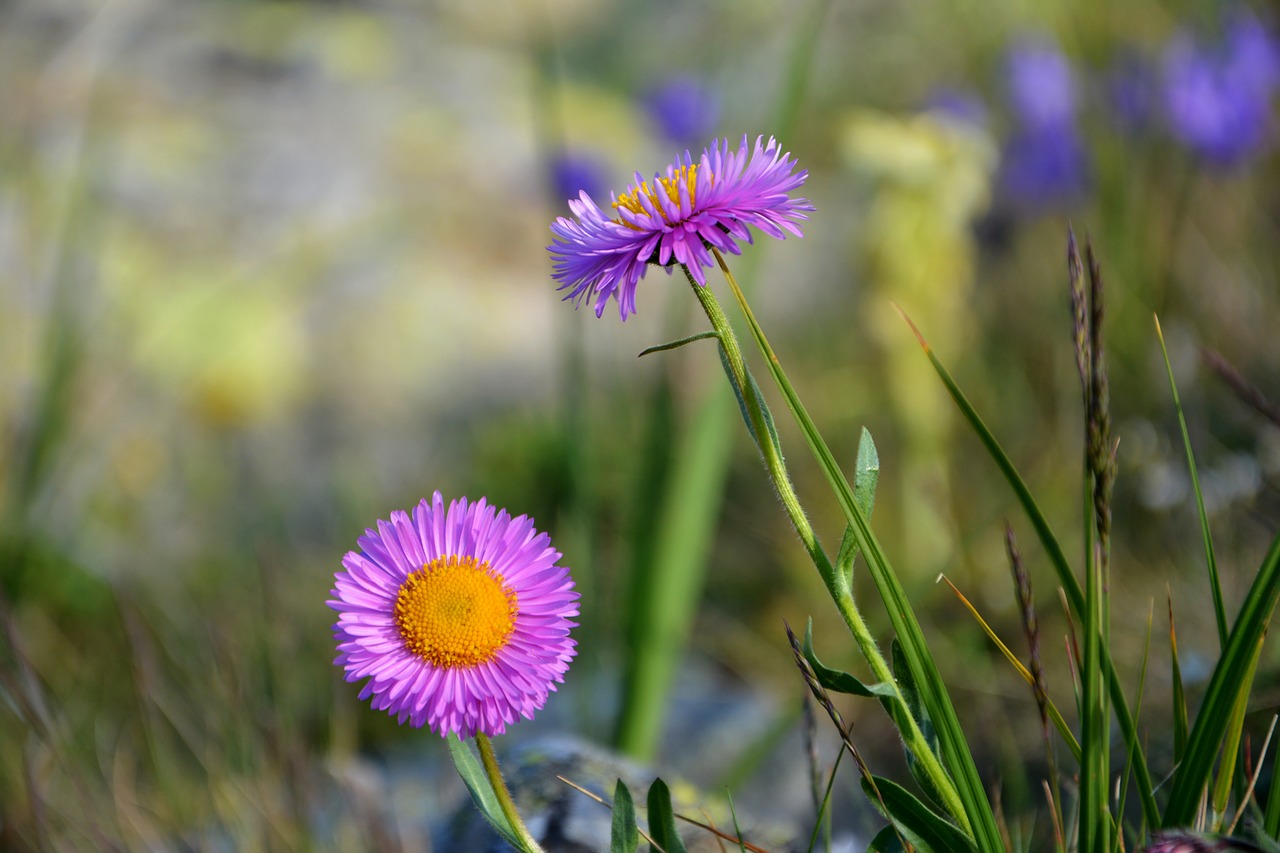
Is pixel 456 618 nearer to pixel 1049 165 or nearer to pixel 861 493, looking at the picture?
pixel 861 493

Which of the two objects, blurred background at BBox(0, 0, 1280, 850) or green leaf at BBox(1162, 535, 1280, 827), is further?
blurred background at BBox(0, 0, 1280, 850)

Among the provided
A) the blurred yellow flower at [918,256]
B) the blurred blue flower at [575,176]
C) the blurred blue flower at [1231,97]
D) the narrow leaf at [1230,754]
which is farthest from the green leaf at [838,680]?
the blurred blue flower at [1231,97]

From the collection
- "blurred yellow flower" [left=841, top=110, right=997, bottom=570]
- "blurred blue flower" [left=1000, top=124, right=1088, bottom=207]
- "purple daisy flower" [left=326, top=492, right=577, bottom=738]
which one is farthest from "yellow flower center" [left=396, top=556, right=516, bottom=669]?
"blurred blue flower" [left=1000, top=124, right=1088, bottom=207]

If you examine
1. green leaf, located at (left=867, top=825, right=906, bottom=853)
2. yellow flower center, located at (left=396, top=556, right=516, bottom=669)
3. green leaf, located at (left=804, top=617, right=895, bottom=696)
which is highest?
yellow flower center, located at (left=396, top=556, right=516, bottom=669)

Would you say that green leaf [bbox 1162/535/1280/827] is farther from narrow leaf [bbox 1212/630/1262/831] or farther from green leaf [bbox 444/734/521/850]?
green leaf [bbox 444/734/521/850]

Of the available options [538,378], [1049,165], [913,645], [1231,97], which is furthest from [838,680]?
[538,378]

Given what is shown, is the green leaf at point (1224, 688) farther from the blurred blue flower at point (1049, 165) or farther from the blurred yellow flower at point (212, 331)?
the blurred yellow flower at point (212, 331)

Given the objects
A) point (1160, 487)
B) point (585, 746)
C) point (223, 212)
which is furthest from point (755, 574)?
point (223, 212)
